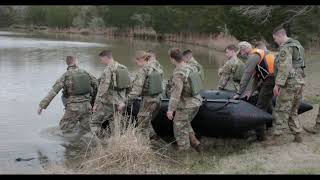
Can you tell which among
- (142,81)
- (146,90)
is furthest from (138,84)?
(146,90)

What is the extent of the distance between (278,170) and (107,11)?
198 ft

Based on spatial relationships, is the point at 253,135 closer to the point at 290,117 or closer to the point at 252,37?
the point at 290,117

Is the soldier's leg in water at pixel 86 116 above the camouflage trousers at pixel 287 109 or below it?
below

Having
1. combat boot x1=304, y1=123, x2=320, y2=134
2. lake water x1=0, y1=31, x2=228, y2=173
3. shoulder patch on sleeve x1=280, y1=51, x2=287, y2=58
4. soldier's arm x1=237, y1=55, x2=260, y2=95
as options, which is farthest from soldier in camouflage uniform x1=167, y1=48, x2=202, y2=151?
combat boot x1=304, y1=123, x2=320, y2=134

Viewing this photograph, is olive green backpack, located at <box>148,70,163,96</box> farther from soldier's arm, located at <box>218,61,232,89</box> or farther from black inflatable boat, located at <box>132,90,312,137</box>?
soldier's arm, located at <box>218,61,232,89</box>

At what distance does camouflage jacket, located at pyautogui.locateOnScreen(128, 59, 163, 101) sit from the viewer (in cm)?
918

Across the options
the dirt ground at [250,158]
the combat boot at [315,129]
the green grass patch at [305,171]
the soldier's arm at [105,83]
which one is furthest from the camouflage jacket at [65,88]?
the green grass patch at [305,171]

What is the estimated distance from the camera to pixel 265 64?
31.0ft

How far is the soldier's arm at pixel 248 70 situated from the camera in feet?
30.7

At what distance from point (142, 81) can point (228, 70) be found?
2471 mm

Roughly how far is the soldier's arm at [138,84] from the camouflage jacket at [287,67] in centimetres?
219

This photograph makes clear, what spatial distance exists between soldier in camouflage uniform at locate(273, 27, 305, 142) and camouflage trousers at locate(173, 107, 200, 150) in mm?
1351

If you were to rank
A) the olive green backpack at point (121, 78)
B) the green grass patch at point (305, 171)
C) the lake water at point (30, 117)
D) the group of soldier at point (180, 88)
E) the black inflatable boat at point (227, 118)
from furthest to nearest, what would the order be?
the olive green backpack at point (121, 78) → the lake water at point (30, 117) → the black inflatable boat at point (227, 118) → the group of soldier at point (180, 88) → the green grass patch at point (305, 171)

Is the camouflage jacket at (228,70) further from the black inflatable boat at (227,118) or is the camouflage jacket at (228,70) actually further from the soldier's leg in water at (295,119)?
the soldier's leg in water at (295,119)
